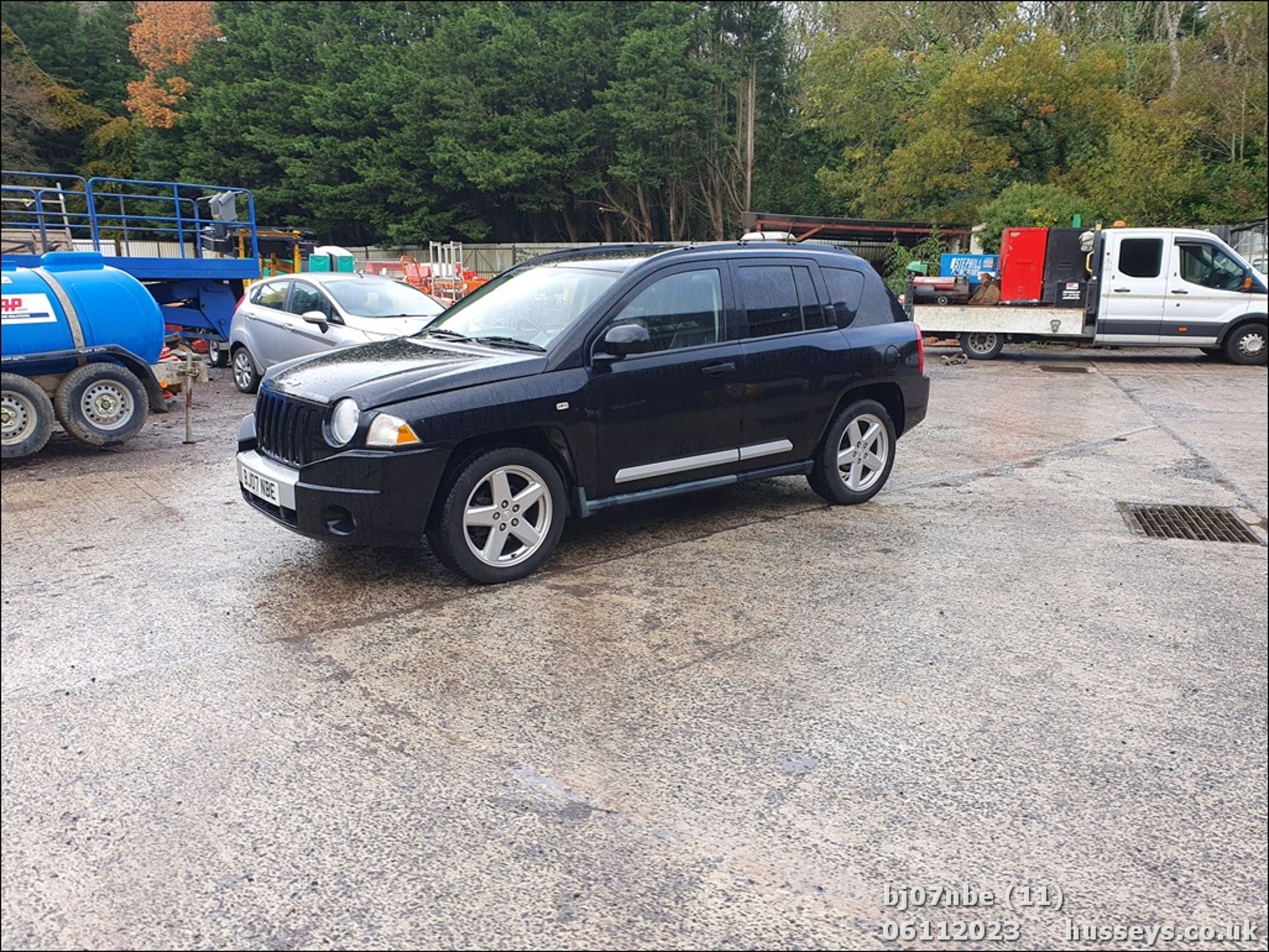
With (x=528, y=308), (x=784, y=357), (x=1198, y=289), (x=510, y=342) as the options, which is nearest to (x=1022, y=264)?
(x=1198, y=289)

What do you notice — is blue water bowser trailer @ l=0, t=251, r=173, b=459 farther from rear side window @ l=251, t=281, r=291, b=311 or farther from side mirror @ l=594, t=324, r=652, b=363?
rear side window @ l=251, t=281, r=291, b=311

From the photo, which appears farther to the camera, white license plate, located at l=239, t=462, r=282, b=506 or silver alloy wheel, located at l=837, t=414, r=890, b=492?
silver alloy wheel, located at l=837, t=414, r=890, b=492

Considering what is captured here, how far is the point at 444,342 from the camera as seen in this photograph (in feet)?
18.7

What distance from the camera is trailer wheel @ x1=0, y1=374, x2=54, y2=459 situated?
1.44m

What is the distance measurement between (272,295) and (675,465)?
8764mm

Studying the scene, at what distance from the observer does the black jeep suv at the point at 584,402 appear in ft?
15.4

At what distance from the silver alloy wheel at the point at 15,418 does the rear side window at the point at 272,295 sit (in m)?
11.1

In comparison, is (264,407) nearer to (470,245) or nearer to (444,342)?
(444,342)

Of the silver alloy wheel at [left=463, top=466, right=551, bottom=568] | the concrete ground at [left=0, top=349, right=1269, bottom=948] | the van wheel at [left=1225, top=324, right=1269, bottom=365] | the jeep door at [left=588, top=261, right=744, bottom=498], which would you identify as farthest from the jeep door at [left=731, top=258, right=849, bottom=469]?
the van wheel at [left=1225, top=324, right=1269, bottom=365]

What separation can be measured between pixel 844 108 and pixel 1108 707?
30.5 metres

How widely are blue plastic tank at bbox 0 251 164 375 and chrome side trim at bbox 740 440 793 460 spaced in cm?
343

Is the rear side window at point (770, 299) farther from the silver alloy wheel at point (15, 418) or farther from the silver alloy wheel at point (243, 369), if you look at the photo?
the silver alloy wheel at point (243, 369)

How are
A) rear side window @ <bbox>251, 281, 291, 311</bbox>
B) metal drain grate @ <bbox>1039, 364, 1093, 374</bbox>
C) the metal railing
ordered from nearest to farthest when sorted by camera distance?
rear side window @ <bbox>251, 281, 291, 311</bbox>, the metal railing, metal drain grate @ <bbox>1039, 364, 1093, 374</bbox>

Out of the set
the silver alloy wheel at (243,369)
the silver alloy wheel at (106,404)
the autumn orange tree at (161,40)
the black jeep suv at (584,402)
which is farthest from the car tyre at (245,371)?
the silver alloy wheel at (106,404)
